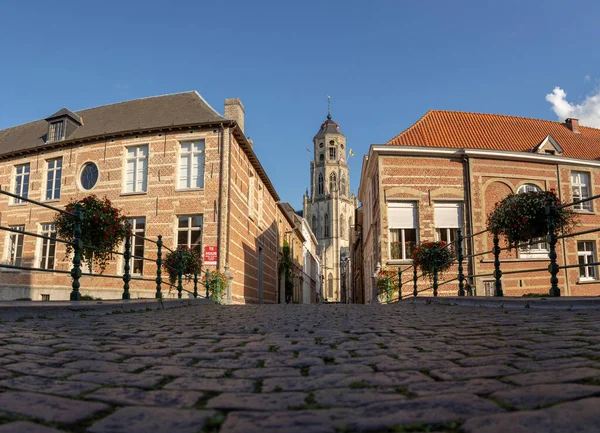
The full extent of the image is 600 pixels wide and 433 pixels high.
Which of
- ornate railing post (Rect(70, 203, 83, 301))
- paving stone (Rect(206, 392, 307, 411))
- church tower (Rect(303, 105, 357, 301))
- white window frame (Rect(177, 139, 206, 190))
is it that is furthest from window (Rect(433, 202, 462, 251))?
church tower (Rect(303, 105, 357, 301))

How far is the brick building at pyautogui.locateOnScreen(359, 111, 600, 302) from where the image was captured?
18.9m

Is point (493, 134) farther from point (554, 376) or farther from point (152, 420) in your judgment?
point (152, 420)

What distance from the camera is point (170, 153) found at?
18.8 meters

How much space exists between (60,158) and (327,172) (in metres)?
56.9

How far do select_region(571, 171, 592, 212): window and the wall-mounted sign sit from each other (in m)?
15.4

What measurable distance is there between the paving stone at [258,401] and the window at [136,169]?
1828 centimetres

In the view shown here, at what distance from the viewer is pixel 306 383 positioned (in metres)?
2.07

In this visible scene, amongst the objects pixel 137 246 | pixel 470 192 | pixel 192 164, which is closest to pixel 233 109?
pixel 192 164

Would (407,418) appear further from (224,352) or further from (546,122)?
(546,122)

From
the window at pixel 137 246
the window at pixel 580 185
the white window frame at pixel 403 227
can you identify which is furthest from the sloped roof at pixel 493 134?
the window at pixel 137 246

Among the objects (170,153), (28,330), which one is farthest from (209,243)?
(28,330)

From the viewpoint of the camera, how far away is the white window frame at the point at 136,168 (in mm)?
19203

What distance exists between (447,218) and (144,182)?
39.3 feet

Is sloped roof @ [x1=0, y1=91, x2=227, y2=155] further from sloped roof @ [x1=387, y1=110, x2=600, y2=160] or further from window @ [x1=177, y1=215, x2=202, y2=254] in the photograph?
sloped roof @ [x1=387, y1=110, x2=600, y2=160]
